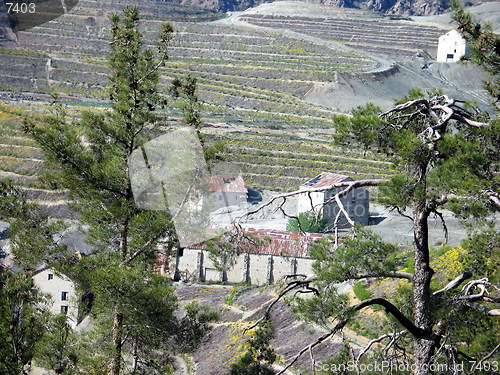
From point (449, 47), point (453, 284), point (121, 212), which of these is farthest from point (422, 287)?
point (449, 47)

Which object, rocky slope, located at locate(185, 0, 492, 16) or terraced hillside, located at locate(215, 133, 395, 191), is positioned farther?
rocky slope, located at locate(185, 0, 492, 16)

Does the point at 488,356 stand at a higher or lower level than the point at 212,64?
higher

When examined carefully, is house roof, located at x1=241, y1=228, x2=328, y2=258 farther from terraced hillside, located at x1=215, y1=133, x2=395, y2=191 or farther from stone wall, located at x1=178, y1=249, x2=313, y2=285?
terraced hillside, located at x1=215, y1=133, x2=395, y2=191

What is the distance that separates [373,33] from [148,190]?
333ft

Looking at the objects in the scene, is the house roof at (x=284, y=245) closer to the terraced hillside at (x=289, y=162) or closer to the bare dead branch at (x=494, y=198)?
the terraced hillside at (x=289, y=162)

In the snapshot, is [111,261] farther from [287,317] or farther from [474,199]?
[287,317]

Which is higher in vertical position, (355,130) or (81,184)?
(355,130)

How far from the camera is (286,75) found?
8575cm

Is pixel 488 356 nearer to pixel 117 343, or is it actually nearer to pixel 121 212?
pixel 117 343

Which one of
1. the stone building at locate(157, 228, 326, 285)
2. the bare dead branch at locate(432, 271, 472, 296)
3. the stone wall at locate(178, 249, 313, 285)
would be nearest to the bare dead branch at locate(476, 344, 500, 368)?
Result: the bare dead branch at locate(432, 271, 472, 296)

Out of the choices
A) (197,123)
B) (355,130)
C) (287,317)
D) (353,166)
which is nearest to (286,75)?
(353,166)

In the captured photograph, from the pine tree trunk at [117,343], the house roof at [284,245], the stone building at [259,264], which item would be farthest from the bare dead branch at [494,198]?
the stone building at [259,264]

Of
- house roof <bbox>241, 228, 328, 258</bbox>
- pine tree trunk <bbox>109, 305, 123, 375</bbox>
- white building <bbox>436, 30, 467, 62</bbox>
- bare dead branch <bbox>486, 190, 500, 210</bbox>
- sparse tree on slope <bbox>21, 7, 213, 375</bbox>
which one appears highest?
bare dead branch <bbox>486, 190, 500, 210</bbox>

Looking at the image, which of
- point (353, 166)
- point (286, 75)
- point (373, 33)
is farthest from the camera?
point (373, 33)
